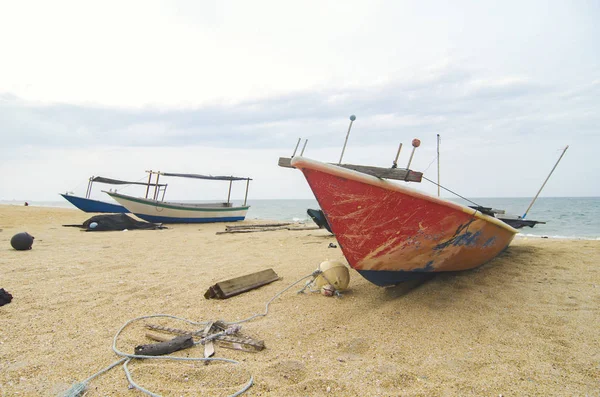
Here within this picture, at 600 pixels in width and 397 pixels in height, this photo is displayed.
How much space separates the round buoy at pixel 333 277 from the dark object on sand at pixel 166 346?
179 centimetres

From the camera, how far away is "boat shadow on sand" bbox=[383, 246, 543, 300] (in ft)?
12.5

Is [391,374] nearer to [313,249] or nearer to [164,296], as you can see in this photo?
[164,296]

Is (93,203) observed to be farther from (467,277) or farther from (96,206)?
(467,277)

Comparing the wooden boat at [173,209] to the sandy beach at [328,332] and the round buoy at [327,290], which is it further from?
the round buoy at [327,290]

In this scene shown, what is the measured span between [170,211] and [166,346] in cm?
1369

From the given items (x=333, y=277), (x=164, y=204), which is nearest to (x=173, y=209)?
(x=164, y=204)

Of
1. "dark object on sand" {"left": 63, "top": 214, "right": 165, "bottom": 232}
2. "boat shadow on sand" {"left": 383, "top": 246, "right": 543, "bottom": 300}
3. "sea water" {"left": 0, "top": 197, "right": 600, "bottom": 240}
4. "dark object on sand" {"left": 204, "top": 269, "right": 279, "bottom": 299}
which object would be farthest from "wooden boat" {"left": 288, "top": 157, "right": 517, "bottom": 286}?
"dark object on sand" {"left": 63, "top": 214, "right": 165, "bottom": 232}

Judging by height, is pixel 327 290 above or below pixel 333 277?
below

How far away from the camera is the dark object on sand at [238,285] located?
3729mm

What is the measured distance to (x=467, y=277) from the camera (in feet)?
13.7

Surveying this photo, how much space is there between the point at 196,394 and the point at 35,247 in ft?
22.2

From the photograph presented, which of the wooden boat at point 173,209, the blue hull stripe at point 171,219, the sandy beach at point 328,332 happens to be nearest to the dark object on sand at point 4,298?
the sandy beach at point 328,332

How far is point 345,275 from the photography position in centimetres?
394

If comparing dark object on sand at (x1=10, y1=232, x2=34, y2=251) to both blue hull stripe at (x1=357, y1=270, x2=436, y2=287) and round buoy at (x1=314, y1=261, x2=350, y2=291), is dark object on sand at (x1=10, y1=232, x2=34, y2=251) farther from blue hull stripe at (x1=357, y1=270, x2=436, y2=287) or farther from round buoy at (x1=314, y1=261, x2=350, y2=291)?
blue hull stripe at (x1=357, y1=270, x2=436, y2=287)
